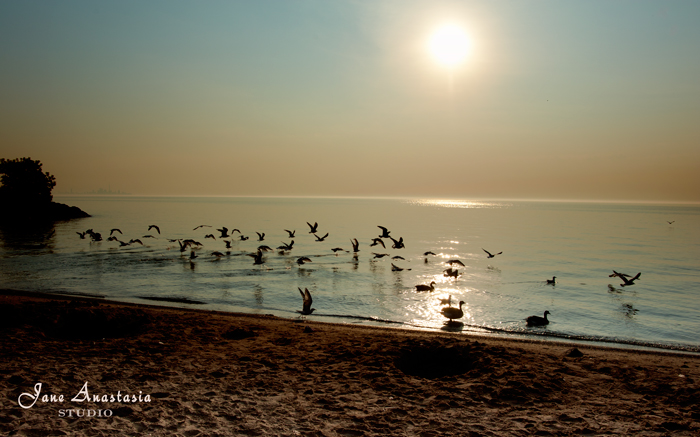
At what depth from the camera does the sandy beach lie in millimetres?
5430

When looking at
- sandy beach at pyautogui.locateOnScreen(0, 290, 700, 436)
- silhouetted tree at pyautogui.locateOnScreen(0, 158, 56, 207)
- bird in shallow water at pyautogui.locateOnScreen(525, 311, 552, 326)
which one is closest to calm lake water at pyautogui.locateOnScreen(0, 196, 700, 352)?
bird in shallow water at pyautogui.locateOnScreen(525, 311, 552, 326)

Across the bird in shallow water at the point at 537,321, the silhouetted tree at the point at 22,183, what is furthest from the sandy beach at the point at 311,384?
the silhouetted tree at the point at 22,183

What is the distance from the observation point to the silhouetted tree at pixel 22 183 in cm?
6353

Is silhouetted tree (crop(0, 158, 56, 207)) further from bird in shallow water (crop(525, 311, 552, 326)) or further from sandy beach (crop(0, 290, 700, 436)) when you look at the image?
bird in shallow water (crop(525, 311, 552, 326))

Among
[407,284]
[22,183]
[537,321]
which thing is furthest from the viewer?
[22,183]

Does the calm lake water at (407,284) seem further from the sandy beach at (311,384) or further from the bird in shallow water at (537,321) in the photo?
the sandy beach at (311,384)

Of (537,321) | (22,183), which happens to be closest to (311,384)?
(537,321)

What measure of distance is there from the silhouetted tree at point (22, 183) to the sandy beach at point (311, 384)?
7155 cm

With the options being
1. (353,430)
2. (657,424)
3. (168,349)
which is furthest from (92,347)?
(657,424)

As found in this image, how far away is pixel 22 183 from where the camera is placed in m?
64.5

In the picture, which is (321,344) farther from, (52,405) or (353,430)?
(52,405)

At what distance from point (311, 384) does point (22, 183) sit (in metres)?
80.1

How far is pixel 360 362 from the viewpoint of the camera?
8.02 metres

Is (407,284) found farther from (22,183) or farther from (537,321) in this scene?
(22,183)
